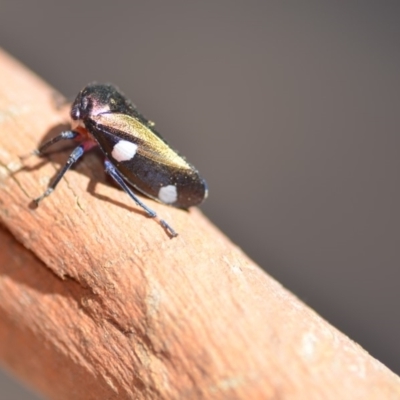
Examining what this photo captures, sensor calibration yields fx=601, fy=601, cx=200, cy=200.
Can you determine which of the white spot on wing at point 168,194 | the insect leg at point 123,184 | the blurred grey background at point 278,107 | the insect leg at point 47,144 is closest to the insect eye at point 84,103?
the insect leg at point 47,144

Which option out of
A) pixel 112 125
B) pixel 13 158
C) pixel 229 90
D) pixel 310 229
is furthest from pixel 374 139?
pixel 13 158

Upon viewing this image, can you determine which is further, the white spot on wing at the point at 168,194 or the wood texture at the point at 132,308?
the white spot on wing at the point at 168,194

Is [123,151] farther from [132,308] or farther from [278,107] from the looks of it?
[278,107]

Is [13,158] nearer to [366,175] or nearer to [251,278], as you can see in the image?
[251,278]

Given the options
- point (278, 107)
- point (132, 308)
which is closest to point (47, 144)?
point (132, 308)

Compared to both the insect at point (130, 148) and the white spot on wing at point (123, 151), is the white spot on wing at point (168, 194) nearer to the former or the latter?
the insect at point (130, 148)

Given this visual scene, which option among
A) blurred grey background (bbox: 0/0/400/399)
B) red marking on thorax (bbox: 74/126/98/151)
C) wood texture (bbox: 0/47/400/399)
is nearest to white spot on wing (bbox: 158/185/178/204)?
wood texture (bbox: 0/47/400/399)
